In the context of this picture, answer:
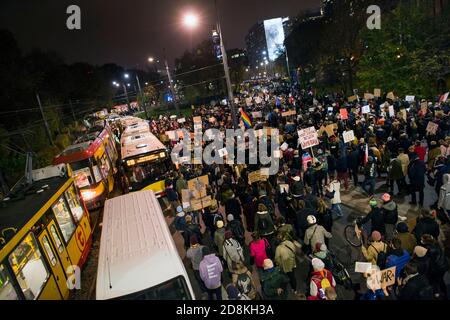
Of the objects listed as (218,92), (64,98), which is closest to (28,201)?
(64,98)

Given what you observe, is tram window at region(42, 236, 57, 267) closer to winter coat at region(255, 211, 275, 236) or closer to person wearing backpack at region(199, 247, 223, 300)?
person wearing backpack at region(199, 247, 223, 300)

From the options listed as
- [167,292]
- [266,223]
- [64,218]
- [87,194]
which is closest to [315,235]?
[266,223]

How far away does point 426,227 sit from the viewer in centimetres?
655

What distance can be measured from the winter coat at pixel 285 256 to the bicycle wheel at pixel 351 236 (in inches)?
115

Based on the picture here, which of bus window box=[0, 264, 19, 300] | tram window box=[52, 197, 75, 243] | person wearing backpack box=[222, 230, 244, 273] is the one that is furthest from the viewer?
tram window box=[52, 197, 75, 243]

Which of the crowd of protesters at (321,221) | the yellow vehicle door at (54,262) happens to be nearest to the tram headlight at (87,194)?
the crowd of protesters at (321,221)

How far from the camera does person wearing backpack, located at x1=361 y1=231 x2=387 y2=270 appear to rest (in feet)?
20.3

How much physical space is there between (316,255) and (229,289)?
1789 millimetres

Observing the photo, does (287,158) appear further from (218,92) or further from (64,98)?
(218,92)

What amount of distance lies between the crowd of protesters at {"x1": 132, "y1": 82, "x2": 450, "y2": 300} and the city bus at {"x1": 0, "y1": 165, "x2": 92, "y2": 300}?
124 inches

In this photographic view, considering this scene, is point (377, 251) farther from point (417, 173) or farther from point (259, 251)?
point (417, 173)

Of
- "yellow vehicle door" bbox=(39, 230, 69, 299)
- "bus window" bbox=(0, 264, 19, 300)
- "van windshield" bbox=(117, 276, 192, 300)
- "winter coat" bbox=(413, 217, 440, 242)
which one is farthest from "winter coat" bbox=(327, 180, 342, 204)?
"bus window" bbox=(0, 264, 19, 300)
